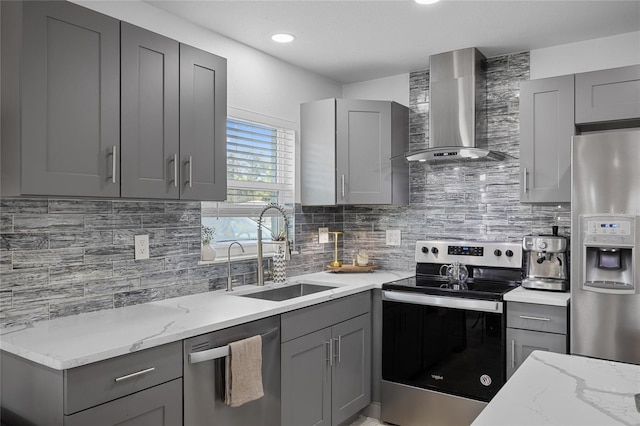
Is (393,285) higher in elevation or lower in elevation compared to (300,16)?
lower

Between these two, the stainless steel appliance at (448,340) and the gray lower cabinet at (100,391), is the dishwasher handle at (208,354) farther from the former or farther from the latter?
the stainless steel appliance at (448,340)

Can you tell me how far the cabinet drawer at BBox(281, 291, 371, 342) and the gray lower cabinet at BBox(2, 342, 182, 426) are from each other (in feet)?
2.39

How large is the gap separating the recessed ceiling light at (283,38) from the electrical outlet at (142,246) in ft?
4.78

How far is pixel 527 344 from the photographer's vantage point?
2.72m

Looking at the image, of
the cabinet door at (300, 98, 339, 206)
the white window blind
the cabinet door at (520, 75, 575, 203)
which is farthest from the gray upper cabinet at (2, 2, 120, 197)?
the cabinet door at (520, 75, 575, 203)

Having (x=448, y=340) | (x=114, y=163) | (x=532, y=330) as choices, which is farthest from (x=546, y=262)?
(x=114, y=163)

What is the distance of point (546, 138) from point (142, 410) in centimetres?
267

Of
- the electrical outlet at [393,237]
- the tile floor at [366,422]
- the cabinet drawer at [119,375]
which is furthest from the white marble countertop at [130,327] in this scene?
the electrical outlet at [393,237]

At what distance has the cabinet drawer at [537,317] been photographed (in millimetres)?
2637

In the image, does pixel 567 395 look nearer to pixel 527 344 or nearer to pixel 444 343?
pixel 527 344

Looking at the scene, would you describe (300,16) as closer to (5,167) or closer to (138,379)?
(5,167)

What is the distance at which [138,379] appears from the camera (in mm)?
1769

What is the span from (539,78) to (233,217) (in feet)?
7.23

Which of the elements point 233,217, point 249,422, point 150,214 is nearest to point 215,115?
point 150,214
